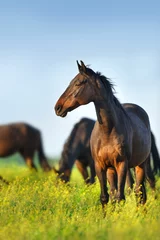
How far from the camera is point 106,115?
380 inches

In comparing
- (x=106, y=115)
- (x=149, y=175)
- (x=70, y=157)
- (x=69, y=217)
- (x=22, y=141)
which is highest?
(x=106, y=115)

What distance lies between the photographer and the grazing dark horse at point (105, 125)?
9.32m

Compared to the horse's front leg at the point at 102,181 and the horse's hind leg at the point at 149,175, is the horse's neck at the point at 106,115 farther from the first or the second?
the horse's hind leg at the point at 149,175

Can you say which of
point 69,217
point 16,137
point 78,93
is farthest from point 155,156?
point 16,137

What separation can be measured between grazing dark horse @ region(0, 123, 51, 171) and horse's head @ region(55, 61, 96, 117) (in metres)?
11.1

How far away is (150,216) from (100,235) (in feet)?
7.16

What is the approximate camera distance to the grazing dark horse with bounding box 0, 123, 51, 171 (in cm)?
2073

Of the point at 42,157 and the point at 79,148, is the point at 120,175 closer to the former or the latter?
the point at 79,148

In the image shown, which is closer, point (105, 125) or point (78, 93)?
point (78, 93)

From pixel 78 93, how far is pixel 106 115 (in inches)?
25.8

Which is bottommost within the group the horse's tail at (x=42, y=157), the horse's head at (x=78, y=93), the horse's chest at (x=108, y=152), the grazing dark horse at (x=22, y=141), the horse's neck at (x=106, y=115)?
the horse's tail at (x=42, y=157)

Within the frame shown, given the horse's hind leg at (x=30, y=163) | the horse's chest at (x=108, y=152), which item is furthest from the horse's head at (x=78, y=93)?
the horse's hind leg at (x=30, y=163)

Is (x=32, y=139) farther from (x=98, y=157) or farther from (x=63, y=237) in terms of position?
(x=63, y=237)

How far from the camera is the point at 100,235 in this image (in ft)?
21.4
